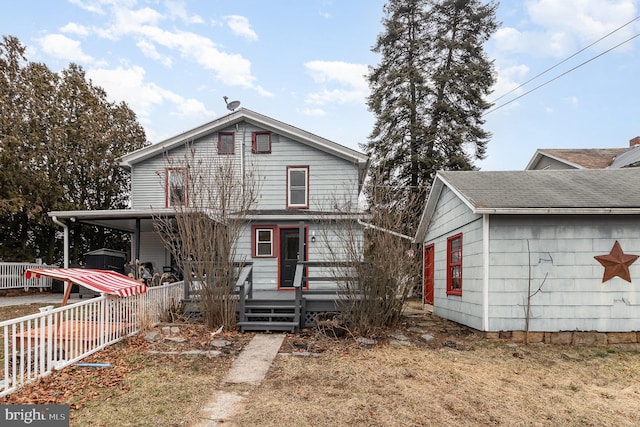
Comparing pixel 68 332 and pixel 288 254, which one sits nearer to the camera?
pixel 68 332

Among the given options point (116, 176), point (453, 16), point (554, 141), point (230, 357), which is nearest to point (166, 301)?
point (230, 357)

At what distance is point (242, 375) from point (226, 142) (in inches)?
398

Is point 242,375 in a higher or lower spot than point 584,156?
lower

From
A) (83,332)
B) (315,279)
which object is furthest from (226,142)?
(83,332)

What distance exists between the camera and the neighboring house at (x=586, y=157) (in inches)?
678

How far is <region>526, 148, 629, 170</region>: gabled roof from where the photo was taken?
59.7 ft

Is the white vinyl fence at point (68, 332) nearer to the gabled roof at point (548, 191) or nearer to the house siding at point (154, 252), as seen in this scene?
the gabled roof at point (548, 191)

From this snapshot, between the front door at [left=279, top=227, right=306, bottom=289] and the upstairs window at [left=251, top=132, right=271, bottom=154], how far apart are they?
3.00m

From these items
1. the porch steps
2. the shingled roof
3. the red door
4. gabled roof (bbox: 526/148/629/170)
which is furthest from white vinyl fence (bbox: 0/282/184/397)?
the shingled roof

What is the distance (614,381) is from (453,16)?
842 inches

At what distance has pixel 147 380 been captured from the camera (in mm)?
5289

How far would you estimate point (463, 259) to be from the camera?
9.23 metres

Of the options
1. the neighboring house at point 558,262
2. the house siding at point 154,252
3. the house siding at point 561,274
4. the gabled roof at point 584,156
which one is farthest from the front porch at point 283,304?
the gabled roof at point 584,156

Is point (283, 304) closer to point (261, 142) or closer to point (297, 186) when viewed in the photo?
point (297, 186)
